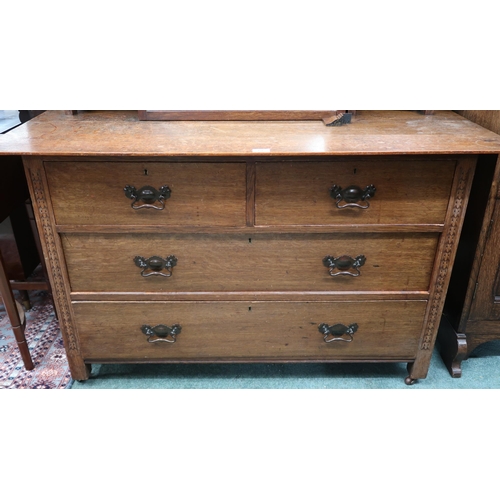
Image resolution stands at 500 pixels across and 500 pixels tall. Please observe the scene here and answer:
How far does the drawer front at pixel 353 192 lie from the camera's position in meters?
1.38

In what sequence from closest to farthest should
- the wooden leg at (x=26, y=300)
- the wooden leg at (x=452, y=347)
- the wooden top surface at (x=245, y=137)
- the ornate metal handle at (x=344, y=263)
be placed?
the wooden top surface at (x=245, y=137) < the ornate metal handle at (x=344, y=263) < the wooden leg at (x=452, y=347) < the wooden leg at (x=26, y=300)

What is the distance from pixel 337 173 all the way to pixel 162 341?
868mm

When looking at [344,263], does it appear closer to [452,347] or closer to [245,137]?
[245,137]

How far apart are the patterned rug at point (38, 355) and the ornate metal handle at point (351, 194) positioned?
1.24 metres

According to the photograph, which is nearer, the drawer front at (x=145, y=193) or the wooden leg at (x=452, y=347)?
the drawer front at (x=145, y=193)

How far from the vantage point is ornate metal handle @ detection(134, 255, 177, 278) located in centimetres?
151

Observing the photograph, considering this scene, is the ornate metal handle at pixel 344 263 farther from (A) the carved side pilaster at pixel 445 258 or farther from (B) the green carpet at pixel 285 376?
(B) the green carpet at pixel 285 376

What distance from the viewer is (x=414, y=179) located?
1396 mm

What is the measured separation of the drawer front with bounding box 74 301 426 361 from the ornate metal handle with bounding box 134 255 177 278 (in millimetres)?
127

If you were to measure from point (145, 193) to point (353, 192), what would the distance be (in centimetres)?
65

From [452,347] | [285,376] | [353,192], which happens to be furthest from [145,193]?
[452,347]

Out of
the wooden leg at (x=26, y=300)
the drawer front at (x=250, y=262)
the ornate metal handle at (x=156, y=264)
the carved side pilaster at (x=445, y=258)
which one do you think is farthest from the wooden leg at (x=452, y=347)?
the wooden leg at (x=26, y=300)

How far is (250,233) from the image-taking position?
1474 millimetres
